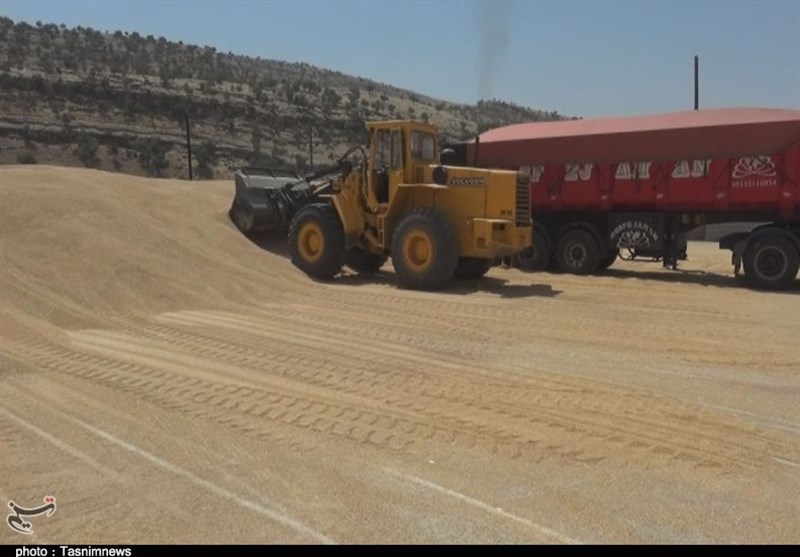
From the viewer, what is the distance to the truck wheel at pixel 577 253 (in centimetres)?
1731

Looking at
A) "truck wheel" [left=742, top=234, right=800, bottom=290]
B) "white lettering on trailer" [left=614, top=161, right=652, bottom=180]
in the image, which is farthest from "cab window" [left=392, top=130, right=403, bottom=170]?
"truck wheel" [left=742, top=234, right=800, bottom=290]

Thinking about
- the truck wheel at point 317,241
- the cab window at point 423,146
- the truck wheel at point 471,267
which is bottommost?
the truck wheel at point 471,267

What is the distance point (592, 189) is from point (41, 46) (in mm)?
40825

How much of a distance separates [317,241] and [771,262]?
8.21 m

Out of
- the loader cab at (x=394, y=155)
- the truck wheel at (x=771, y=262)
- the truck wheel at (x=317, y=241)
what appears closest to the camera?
the loader cab at (x=394, y=155)

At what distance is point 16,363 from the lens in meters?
7.80

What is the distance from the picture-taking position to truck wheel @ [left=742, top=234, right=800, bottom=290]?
1482 centimetres

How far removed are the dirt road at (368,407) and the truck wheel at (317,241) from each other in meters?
1.56

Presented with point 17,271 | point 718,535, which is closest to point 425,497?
point 718,535

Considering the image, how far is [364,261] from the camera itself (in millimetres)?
16188

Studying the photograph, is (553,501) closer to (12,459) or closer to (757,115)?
(12,459)

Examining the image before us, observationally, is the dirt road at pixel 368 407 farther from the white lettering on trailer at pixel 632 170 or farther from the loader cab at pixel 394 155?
the white lettering on trailer at pixel 632 170

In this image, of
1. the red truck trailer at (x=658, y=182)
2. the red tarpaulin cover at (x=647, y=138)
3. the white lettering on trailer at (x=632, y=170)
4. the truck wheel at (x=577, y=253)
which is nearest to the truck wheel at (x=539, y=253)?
the red truck trailer at (x=658, y=182)

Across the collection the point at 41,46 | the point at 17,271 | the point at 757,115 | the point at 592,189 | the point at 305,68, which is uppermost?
the point at 305,68
